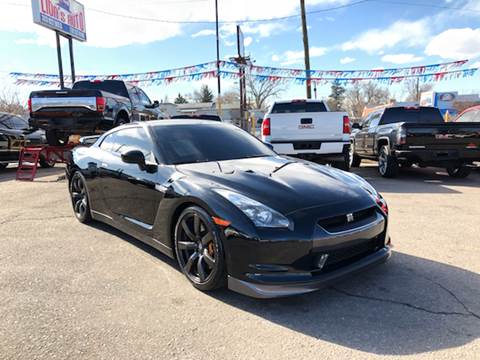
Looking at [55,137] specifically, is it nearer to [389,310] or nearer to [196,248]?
[196,248]

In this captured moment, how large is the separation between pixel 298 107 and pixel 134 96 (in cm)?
532

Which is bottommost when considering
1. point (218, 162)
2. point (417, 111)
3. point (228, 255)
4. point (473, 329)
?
point (473, 329)

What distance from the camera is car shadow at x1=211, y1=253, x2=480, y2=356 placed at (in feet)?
7.69

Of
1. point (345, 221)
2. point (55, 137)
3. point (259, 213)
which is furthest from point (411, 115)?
point (55, 137)

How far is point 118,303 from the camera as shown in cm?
291

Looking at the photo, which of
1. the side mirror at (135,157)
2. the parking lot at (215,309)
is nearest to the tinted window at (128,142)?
the side mirror at (135,157)

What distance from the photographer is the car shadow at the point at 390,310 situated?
234cm

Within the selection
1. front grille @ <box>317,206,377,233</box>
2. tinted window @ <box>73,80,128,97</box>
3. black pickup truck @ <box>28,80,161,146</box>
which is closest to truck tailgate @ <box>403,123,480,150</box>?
front grille @ <box>317,206,377,233</box>

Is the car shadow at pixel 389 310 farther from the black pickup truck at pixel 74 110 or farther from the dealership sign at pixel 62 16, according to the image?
the dealership sign at pixel 62 16

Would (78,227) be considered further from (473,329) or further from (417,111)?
(417,111)

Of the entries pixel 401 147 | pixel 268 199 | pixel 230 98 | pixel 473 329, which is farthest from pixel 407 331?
pixel 230 98

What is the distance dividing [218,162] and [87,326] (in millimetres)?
1856

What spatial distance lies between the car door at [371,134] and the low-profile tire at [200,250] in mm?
7793

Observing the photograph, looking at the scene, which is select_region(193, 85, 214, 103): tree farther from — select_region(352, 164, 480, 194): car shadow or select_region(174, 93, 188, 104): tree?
select_region(352, 164, 480, 194): car shadow
